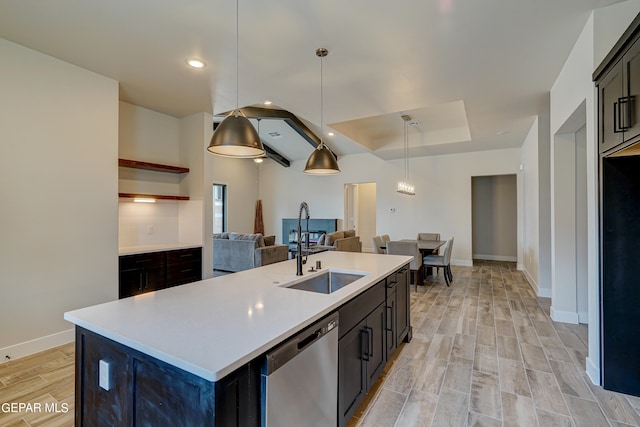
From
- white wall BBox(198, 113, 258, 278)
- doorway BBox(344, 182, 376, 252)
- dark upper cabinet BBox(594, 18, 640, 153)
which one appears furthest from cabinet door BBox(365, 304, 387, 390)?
doorway BBox(344, 182, 376, 252)

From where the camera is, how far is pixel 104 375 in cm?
127

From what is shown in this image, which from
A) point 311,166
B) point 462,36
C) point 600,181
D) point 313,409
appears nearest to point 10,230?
point 311,166

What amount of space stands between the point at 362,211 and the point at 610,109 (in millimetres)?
8714

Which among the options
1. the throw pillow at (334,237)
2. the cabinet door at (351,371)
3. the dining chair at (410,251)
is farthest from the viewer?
the throw pillow at (334,237)

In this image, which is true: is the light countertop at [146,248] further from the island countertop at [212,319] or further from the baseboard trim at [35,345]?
the island countertop at [212,319]

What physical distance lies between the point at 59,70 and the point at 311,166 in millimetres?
2768

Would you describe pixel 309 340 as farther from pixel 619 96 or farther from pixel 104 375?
pixel 619 96

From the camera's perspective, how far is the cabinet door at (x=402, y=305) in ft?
8.95

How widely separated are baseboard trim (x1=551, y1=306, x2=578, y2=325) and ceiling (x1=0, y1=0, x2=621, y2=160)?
9.14 ft

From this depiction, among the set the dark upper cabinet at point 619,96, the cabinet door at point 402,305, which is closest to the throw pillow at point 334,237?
the cabinet door at point 402,305

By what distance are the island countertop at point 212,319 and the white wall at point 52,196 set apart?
6.61 feet

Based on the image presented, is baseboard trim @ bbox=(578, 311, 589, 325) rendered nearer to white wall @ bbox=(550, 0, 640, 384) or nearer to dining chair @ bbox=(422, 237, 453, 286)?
white wall @ bbox=(550, 0, 640, 384)

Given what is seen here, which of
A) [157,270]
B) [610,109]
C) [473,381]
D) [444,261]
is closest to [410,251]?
[444,261]

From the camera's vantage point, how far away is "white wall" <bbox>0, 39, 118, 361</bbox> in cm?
266
